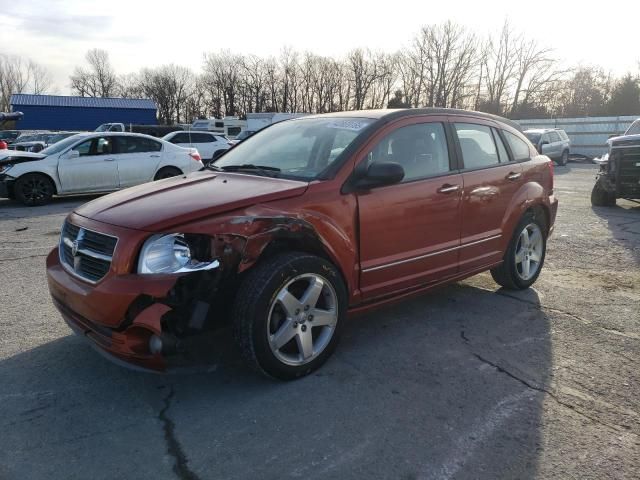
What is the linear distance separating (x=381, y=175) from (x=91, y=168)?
9898 millimetres

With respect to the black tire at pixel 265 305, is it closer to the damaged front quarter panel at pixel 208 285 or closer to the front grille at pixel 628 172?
the damaged front quarter panel at pixel 208 285

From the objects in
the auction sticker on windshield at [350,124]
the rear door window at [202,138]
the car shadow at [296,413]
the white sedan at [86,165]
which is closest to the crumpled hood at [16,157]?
the white sedan at [86,165]

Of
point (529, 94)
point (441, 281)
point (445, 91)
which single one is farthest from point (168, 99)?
point (441, 281)

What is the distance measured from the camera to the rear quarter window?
4914 millimetres

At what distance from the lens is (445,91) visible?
57.4m

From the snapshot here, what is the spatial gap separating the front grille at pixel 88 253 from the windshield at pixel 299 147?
1.29 metres

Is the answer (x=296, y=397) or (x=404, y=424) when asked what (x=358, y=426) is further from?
(x=296, y=397)

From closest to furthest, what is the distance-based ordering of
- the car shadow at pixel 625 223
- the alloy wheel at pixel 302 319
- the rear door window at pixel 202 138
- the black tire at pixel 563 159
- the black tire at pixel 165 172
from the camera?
the alloy wheel at pixel 302 319, the car shadow at pixel 625 223, the black tire at pixel 165 172, the rear door window at pixel 202 138, the black tire at pixel 563 159

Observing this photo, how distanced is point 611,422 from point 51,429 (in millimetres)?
3036

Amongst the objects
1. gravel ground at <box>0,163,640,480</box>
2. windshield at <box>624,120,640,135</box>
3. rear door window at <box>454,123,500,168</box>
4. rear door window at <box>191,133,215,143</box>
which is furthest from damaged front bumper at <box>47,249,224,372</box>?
rear door window at <box>191,133,215,143</box>

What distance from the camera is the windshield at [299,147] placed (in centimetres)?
367

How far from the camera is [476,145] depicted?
4.50 meters

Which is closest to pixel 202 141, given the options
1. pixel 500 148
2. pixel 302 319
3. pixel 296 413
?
pixel 500 148

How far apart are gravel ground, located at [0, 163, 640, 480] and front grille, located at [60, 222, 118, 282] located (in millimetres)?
721
